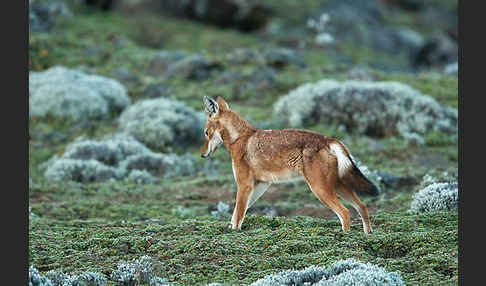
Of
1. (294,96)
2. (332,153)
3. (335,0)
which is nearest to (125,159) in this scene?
(294,96)

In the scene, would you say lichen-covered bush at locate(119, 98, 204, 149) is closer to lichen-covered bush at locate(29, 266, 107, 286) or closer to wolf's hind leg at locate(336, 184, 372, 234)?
wolf's hind leg at locate(336, 184, 372, 234)

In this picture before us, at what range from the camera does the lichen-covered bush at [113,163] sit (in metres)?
16.2

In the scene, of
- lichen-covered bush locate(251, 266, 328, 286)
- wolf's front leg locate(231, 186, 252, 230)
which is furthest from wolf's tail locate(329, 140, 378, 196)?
lichen-covered bush locate(251, 266, 328, 286)

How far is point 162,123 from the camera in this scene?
1964 centimetres

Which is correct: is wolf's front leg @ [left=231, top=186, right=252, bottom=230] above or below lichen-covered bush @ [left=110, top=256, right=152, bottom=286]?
above

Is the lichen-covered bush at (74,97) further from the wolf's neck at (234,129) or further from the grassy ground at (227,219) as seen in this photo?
the wolf's neck at (234,129)

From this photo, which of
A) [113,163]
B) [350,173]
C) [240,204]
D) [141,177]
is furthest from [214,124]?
[113,163]

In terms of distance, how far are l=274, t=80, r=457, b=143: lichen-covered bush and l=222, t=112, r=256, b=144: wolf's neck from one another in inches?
385

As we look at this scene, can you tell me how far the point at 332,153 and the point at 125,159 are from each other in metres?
9.74

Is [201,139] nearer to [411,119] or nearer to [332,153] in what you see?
[411,119]

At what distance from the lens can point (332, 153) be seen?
8.82 meters

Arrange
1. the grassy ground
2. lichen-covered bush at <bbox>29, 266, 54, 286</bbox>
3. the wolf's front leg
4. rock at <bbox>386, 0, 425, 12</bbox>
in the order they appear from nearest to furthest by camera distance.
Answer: lichen-covered bush at <bbox>29, 266, 54, 286</bbox>
the grassy ground
the wolf's front leg
rock at <bbox>386, 0, 425, 12</bbox>

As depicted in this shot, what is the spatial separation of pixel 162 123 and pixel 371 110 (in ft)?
22.0

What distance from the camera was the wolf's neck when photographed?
999 cm
